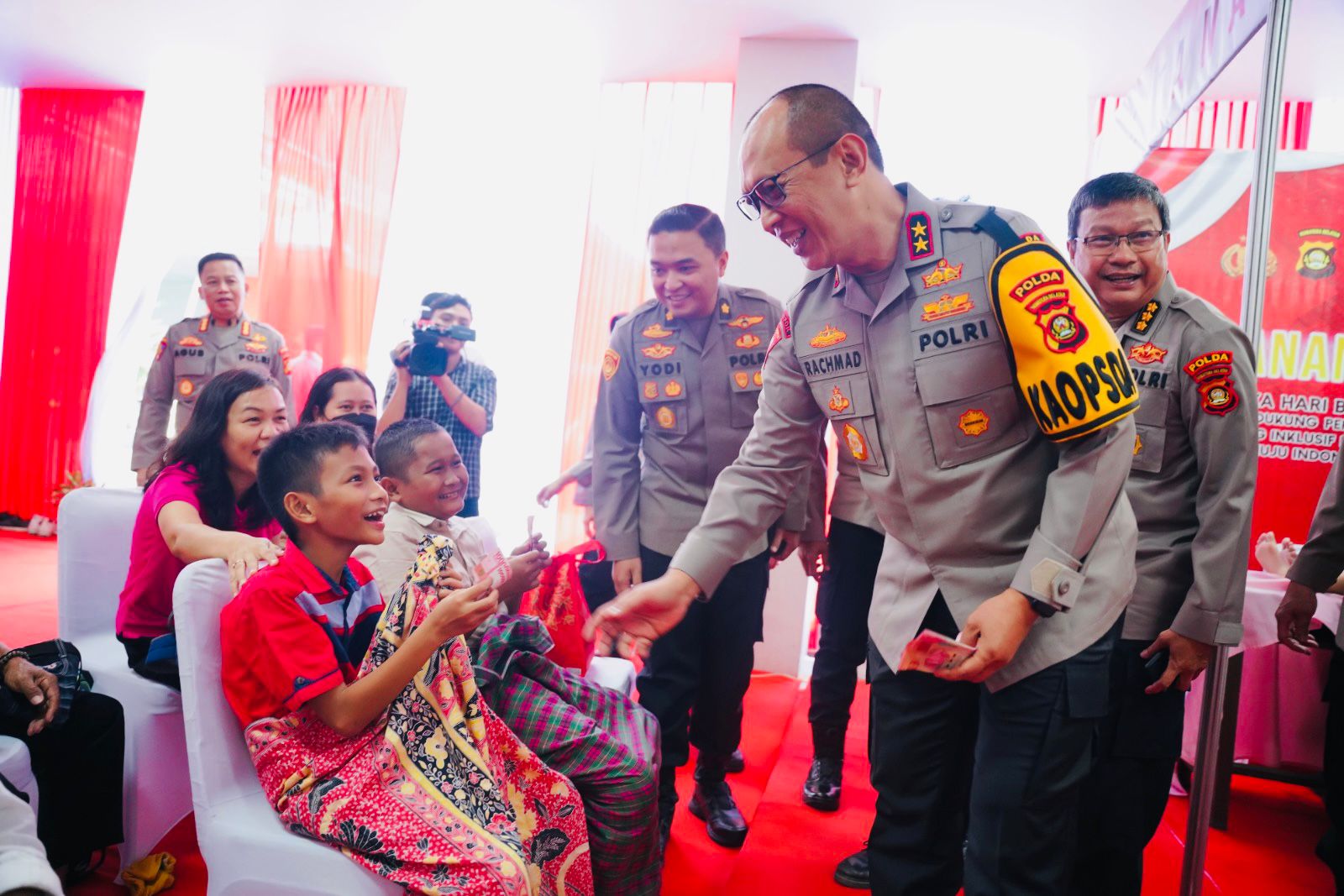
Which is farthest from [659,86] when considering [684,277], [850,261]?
[850,261]

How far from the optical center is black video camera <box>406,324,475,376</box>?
3.04 metres

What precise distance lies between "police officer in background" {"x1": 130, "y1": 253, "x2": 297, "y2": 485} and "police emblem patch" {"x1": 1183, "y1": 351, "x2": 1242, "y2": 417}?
3218mm

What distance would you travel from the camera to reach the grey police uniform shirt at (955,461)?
1.08m

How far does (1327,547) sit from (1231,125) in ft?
11.3

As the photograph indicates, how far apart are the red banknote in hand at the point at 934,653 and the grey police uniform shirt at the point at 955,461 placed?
0.13 m

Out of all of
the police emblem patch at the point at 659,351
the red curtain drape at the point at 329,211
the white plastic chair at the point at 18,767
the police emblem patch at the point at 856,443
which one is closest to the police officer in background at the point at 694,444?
the police emblem patch at the point at 659,351

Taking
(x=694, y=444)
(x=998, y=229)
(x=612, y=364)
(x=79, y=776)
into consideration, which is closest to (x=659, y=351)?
(x=612, y=364)

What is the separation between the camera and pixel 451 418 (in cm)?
318

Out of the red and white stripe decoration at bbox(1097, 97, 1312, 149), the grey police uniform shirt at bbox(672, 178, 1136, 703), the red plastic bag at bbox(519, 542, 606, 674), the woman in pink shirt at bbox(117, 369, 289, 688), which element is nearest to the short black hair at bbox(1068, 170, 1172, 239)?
the grey police uniform shirt at bbox(672, 178, 1136, 703)

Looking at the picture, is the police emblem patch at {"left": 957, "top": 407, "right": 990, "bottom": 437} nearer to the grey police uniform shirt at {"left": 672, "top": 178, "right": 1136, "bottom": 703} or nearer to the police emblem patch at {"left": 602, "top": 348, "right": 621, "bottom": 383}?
the grey police uniform shirt at {"left": 672, "top": 178, "right": 1136, "bottom": 703}

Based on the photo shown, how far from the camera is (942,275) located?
119cm

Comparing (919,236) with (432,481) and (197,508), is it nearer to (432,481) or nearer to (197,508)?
(432,481)

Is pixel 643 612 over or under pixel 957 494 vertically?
under

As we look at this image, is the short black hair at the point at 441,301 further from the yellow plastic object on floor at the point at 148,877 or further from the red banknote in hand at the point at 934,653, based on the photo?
the red banknote in hand at the point at 934,653
